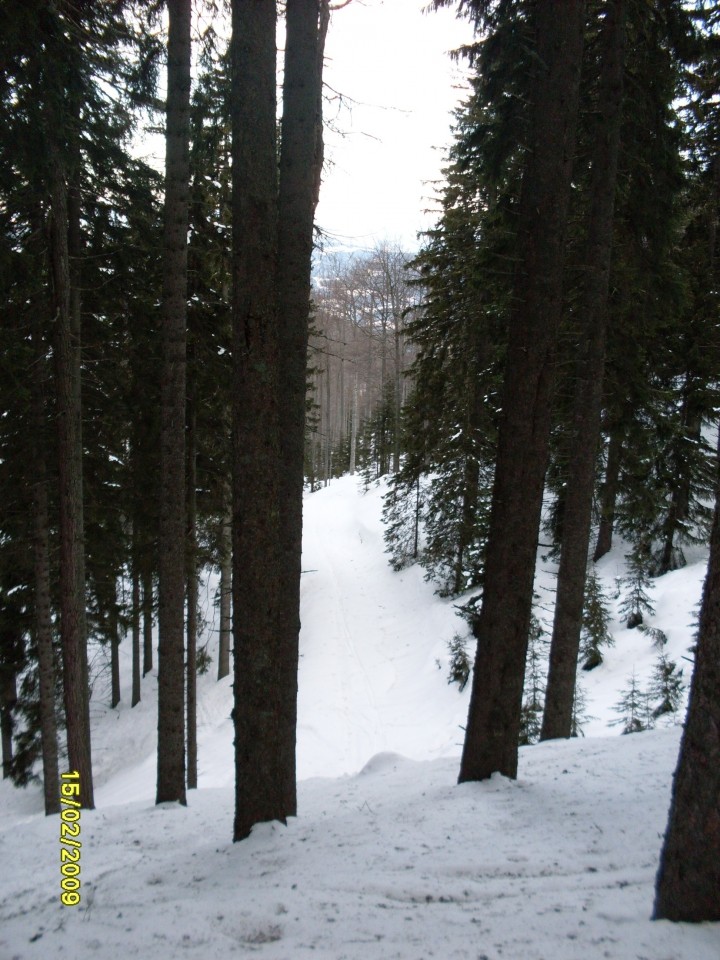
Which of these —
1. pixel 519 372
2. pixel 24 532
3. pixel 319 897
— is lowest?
pixel 319 897

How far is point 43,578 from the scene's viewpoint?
9.69 m

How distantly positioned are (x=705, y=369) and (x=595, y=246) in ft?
26.8

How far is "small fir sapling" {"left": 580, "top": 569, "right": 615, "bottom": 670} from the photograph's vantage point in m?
11.9

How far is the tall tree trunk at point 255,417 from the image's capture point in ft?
13.2

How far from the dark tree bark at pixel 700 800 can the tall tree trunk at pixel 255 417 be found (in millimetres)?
2646

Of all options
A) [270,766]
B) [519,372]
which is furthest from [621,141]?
[270,766]

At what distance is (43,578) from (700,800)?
9863mm

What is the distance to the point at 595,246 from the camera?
24.7 feet

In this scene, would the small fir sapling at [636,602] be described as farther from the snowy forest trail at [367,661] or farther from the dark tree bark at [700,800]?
the dark tree bark at [700,800]

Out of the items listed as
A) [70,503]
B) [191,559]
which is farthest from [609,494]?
[70,503]

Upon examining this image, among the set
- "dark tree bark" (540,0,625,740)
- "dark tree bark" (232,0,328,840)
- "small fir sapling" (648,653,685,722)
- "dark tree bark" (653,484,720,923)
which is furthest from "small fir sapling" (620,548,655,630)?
"dark tree bark" (653,484,720,923)

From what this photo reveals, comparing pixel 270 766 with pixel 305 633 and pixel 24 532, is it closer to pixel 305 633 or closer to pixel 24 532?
pixel 24 532
